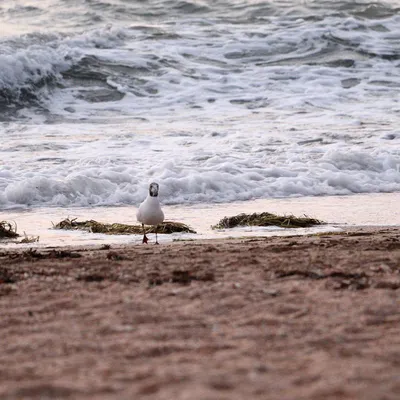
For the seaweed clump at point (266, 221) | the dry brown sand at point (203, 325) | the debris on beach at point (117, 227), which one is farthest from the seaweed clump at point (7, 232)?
the seaweed clump at point (266, 221)

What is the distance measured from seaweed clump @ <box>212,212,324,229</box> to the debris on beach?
33 centimetres

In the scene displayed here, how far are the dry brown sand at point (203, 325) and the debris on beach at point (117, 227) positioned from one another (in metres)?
1.73

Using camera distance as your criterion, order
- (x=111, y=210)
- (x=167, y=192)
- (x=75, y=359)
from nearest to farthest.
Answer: (x=75, y=359), (x=111, y=210), (x=167, y=192)

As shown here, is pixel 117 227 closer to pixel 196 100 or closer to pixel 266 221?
pixel 266 221

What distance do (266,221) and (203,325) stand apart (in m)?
3.89

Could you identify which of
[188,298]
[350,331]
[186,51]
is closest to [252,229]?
[188,298]

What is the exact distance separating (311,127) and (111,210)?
4.88 metres

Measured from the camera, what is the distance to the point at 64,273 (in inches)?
175

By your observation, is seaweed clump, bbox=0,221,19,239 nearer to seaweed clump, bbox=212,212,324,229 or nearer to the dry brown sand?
the dry brown sand

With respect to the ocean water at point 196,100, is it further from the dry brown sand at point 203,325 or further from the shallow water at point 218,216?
the dry brown sand at point 203,325

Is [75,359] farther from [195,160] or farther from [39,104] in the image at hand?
[39,104]

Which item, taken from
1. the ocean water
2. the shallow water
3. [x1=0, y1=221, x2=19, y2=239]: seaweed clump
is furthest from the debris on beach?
the ocean water

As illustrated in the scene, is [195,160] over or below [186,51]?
below

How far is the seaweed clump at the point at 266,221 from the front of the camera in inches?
279
